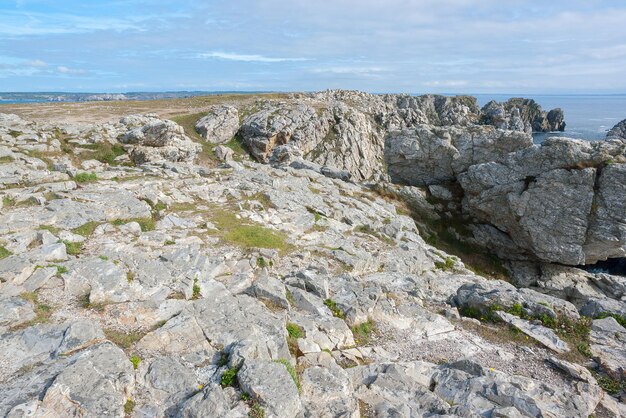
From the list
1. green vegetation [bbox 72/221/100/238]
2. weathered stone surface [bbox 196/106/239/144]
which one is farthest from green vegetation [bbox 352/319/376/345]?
weathered stone surface [bbox 196/106/239/144]

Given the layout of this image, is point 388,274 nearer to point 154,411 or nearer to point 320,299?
point 320,299

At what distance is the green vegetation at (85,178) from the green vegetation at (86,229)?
937 cm

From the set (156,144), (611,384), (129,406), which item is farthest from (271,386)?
(156,144)

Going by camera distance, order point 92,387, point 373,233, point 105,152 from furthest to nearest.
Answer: point 105,152
point 373,233
point 92,387

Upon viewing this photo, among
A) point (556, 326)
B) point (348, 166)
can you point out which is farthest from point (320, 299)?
point (348, 166)

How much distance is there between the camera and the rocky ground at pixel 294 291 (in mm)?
10219

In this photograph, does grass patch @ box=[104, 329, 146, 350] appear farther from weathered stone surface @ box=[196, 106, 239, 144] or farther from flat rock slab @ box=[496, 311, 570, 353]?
weathered stone surface @ box=[196, 106, 239, 144]

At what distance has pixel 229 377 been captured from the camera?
1007 centimetres

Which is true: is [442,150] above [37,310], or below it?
above

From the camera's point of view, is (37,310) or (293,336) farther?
(293,336)

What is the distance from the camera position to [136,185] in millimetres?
28297

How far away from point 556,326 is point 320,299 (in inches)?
397

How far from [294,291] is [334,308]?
1.86 meters

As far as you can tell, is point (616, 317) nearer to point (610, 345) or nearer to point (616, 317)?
point (616, 317)
